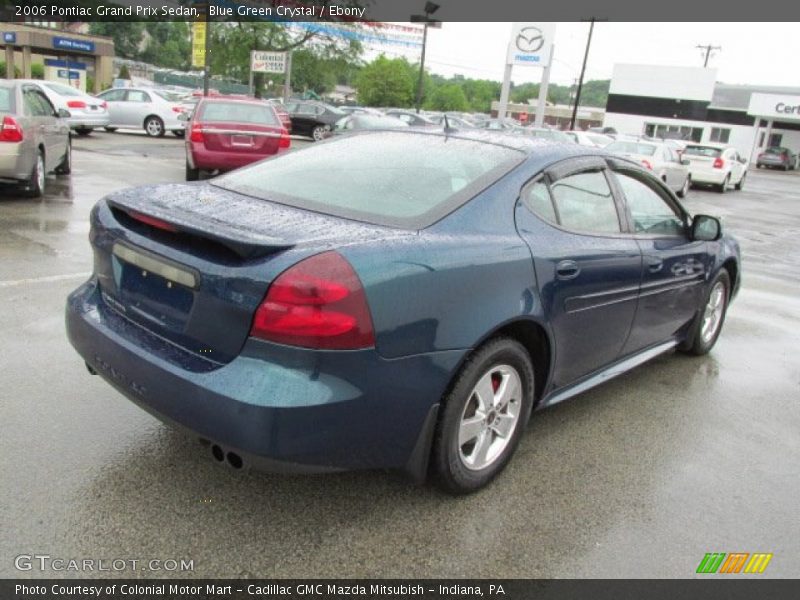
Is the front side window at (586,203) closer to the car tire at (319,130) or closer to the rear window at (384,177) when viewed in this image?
the rear window at (384,177)

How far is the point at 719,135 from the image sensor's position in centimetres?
5541

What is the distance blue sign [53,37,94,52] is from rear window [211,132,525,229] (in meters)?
39.1

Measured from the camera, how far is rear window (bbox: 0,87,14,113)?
8.52 m

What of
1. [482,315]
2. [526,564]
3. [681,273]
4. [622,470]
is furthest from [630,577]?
[681,273]

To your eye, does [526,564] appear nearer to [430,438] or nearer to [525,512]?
[525,512]

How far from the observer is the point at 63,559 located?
242cm

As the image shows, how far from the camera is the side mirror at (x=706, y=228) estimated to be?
14.7ft

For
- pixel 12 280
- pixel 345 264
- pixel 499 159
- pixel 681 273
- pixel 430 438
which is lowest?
pixel 12 280

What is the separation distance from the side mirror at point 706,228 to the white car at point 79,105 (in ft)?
61.3

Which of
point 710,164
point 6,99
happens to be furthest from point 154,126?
point 710,164

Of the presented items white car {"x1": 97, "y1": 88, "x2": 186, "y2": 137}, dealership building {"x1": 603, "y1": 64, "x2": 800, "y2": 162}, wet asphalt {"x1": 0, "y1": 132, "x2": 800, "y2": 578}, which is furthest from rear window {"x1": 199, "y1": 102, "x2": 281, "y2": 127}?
dealership building {"x1": 603, "y1": 64, "x2": 800, "y2": 162}

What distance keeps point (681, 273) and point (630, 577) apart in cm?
233

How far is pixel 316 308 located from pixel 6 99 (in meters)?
8.17

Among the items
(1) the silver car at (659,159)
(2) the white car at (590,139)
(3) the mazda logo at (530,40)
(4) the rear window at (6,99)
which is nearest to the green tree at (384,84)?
(3) the mazda logo at (530,40)
